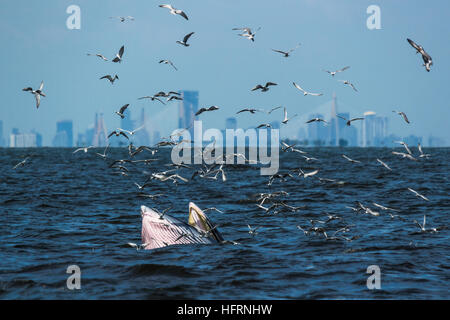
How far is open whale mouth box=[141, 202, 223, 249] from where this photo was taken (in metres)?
23.3

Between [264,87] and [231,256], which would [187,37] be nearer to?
[264,87]

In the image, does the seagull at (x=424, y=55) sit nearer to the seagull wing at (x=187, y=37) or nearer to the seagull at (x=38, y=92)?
the seagull wing at (x=187, y=37)

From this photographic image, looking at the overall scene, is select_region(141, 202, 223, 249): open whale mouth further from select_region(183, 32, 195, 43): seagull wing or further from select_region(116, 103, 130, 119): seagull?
select_region(183, 32, 195, 43): seagull wing

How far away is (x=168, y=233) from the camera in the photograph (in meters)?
23.4

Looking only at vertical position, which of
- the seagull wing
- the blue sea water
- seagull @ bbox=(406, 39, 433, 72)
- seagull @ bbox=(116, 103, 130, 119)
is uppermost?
the seagull wing

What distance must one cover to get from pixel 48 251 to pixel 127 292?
6.84 metres

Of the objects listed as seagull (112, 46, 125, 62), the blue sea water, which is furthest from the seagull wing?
the blue sea water

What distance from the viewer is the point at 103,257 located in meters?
21.2

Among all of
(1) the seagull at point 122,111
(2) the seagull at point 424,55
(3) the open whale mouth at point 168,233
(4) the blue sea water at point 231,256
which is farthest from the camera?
(3) the open whale mouth at point 168,233

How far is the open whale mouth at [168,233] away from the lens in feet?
76.5

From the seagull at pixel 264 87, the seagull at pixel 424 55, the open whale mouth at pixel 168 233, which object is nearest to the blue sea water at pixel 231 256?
the open whale mouth at pixel 168 233

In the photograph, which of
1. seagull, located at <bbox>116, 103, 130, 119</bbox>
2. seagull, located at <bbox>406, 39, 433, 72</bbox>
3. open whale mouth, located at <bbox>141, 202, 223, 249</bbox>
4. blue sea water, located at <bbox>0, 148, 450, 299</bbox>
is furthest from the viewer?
open whale mouth, located at <bbox>141, 202, 223, 249</bbox>

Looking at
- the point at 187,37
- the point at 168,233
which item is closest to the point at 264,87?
the point at 187,37
